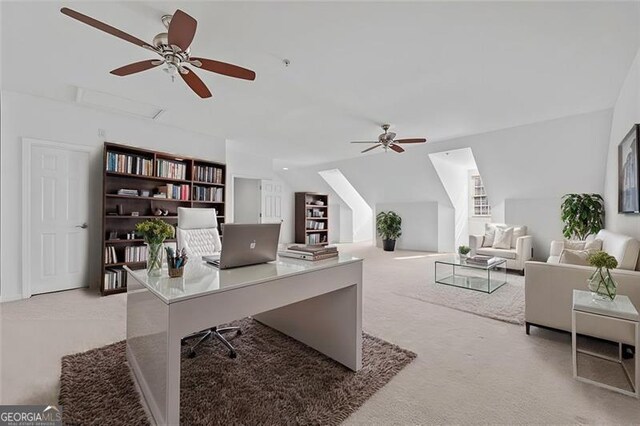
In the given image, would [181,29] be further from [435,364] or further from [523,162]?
[523,162]

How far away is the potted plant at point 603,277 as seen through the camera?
185cm

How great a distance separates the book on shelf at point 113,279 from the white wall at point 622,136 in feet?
18.8

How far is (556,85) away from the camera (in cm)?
312

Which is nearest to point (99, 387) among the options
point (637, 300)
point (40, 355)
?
point (40, 355)

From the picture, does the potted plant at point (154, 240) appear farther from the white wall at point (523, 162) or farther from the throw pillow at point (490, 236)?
the throw pillow at point (490, 236)

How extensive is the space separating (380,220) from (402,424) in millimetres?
6605

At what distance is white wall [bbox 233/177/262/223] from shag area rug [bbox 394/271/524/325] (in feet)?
14.8

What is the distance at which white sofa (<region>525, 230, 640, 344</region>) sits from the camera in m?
2.02

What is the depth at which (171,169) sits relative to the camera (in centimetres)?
436

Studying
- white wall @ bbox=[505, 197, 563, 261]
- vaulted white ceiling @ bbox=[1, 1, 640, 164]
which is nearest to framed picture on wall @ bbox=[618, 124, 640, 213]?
vaulted white ceiling @ bbox=[1, 1, 640, 164]

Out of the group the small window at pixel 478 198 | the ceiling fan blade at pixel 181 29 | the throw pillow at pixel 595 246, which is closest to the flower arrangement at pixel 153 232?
the ceiling fan blade at pixel 181 29

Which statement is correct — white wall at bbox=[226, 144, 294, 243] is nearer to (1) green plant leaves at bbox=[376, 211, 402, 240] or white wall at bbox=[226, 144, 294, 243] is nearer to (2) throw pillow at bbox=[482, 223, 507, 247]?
(1) green plant leaves at bbox=[376, 211, 402, 240]

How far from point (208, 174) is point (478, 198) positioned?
20.9 ft

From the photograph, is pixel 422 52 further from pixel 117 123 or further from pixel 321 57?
pixel 117 123
